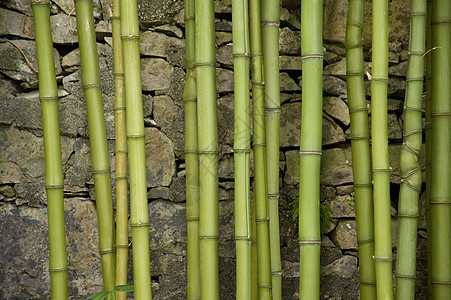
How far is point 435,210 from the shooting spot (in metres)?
1.94

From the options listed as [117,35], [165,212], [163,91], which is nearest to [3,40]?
[117,35]

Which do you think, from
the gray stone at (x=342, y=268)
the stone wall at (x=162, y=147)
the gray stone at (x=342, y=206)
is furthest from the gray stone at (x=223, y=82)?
the gray stone at (x=342, y=268)

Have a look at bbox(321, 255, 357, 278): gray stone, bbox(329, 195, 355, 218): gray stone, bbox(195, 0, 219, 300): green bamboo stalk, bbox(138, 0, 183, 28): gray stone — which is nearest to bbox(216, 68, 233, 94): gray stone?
bbox(138, 0, 183, 28): gray stone

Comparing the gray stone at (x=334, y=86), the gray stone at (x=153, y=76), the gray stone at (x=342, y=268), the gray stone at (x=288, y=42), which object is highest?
the gray stone at (x=288, y=42)

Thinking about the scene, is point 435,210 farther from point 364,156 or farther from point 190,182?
point 190,182

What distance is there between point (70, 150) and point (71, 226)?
1.06 ft

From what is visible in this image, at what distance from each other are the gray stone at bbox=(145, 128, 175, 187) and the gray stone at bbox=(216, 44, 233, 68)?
1.40 ft

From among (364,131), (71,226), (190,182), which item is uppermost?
(364,131)

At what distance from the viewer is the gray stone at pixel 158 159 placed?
233 cm

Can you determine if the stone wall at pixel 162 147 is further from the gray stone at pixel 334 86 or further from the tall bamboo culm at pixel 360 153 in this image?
the tall bamboo culm at pixel 360 153

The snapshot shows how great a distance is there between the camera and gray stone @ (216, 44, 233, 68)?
240 cm

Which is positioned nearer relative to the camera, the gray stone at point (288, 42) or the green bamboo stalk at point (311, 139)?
the green bamboo stalk at point (311, 139)

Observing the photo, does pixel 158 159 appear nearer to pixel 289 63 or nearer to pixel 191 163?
pixel 191 163

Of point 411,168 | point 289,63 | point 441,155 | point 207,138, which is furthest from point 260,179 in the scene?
point 289,63
